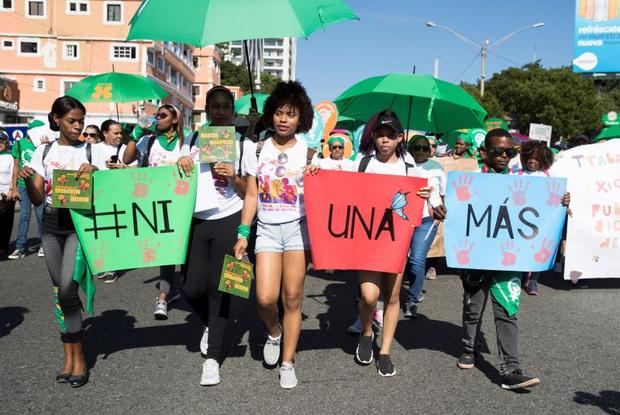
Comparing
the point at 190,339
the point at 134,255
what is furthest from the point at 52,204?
the point at 190,339

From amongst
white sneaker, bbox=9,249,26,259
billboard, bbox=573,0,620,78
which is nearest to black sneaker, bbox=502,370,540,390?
white sneaker, bbox=9,249,26,259

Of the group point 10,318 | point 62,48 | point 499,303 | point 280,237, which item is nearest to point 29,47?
point 62,48

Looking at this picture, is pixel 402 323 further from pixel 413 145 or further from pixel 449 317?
pixel 413 145

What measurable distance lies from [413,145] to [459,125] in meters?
1.05

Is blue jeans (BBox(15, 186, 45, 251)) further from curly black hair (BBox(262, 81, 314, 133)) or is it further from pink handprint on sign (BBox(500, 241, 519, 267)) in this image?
pink handprint on sign (BBox(500, 241, 519, 267))

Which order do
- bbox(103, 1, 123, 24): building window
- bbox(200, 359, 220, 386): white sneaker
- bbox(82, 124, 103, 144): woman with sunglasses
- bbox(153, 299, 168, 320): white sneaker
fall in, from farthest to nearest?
bbox(103, 1, 123, 24): building window < bbox(82, 124, 103, 144): woman with sunglasses < bbox(153, 299, 168, 320): white sneaker < bbox(200, 359, 220, 386): white sneaker

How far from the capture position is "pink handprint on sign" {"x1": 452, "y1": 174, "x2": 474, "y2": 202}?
174 inches

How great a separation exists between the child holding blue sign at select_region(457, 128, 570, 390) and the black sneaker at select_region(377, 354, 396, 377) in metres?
0.57

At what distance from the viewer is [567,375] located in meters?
4.41

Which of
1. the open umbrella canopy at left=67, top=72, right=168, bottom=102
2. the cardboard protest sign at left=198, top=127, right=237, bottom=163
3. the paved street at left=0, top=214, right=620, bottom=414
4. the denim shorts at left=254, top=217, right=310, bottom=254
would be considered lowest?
the paved street at left=0, top=214, right=620, bottom=414

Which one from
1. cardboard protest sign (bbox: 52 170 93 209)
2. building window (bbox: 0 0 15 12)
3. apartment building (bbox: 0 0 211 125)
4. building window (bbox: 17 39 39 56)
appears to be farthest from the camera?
building window (bbox: 0 0 15 12)

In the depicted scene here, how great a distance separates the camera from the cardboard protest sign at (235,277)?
405 cm

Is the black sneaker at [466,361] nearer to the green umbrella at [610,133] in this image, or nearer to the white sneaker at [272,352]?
the white sneaker at [272,352]

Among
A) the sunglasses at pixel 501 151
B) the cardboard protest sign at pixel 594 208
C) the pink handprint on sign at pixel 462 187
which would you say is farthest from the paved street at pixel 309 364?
the sunglasses at pixel 501 151
